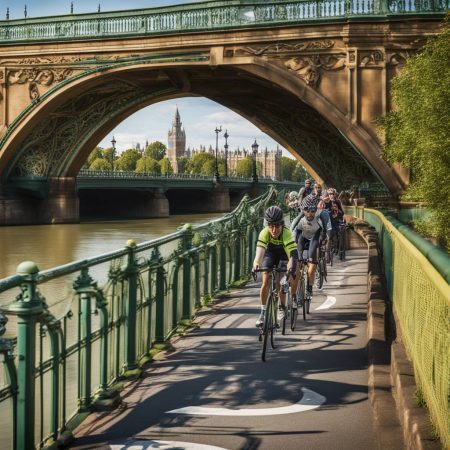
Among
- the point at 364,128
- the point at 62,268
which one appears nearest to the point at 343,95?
the point at 364,128

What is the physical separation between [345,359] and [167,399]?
2.18 meters

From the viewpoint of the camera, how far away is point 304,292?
10375 millimetres

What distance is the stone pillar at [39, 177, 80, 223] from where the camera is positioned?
138ft

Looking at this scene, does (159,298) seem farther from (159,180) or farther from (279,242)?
(159,180)

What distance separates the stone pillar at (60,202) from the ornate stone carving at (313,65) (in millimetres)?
17514

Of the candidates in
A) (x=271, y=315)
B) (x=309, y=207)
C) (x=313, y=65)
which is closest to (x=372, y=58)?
(x=313, y=65)

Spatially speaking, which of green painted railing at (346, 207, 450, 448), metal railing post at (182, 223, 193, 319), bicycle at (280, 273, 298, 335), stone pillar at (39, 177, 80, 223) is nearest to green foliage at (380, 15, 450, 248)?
bicycle at (280, 273, 298, 335)

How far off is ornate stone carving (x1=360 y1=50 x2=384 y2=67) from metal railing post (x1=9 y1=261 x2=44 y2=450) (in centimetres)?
2476

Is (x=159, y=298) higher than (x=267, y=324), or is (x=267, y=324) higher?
(x=159, y=298)

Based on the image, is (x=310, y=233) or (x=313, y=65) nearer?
(x=310, y=233)

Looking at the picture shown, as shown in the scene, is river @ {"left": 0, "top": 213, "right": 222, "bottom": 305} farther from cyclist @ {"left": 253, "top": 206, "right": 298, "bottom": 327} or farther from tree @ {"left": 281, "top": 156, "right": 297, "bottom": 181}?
tree @ {"left": 281, "top": 156, "right": 297, "bottom": 181}

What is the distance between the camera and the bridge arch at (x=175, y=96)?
102ft

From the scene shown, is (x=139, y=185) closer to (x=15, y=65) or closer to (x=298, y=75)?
(x=15, y=65)

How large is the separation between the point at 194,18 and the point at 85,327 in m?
27.6
